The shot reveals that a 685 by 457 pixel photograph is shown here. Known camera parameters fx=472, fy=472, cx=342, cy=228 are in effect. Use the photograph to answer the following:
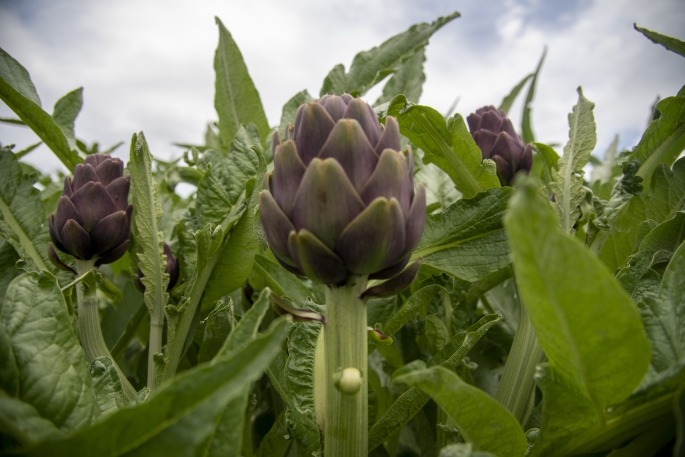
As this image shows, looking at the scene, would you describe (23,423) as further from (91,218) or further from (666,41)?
(666,41)

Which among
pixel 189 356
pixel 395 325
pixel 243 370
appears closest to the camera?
pixel 243 370

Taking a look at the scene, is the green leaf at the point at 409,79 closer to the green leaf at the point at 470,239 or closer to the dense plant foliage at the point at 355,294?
the dense plant foliage at the point at 355,294

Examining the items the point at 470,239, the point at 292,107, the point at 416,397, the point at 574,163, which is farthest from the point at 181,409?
the point at 292,107

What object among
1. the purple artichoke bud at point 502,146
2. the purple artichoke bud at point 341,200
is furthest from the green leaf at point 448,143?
the purple artichoke bud at point 341,200

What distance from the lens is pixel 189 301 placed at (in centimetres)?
71

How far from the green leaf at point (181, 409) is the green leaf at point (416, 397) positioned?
264 millimetres

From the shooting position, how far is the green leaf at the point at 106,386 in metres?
0.50

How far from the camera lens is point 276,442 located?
0.62 metres

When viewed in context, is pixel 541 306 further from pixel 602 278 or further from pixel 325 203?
pixel 325 203

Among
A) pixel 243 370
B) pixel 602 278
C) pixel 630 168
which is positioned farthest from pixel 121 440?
pixel 630 168

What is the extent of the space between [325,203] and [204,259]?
0.35m

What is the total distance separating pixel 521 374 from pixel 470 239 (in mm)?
188

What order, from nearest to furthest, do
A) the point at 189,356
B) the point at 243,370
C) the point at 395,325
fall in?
the point at 243,370 < the point at 395,325 < the point at 189,356

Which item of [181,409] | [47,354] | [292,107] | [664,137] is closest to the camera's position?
[181,409]
